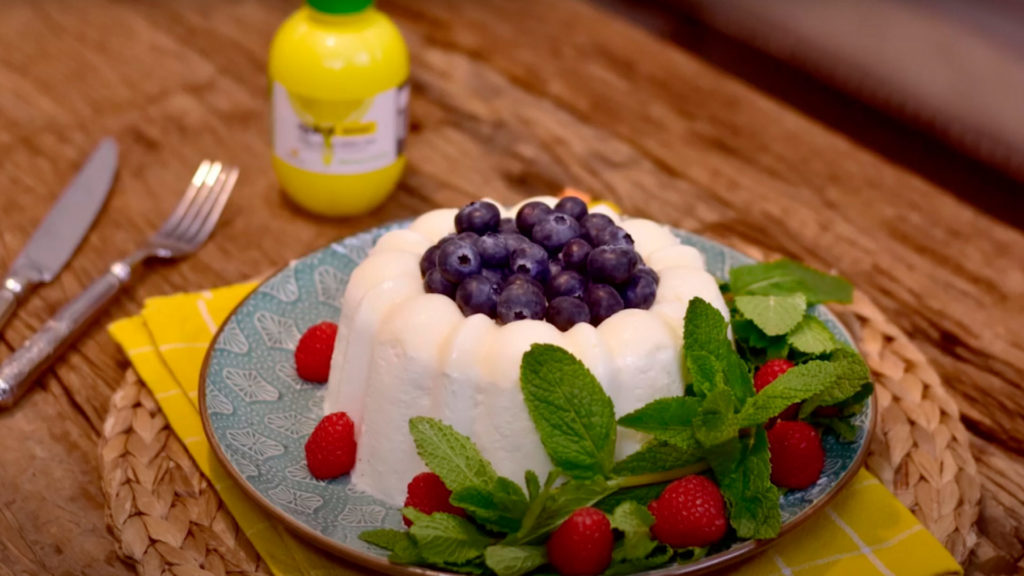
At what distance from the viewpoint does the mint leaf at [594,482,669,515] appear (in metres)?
1.10

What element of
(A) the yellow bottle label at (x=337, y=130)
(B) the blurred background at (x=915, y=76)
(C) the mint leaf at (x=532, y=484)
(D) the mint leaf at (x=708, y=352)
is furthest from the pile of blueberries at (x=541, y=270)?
(B) the blurred background at (x=915, y=76)

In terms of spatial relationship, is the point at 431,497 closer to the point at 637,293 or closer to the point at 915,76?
the point at 637,293

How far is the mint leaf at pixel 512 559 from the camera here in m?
1.00

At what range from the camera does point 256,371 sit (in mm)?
1347

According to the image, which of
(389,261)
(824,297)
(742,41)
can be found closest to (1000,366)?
(824,297)

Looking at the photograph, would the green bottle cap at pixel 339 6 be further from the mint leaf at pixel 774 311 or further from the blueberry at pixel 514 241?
the mint leaf at pixel 774 311

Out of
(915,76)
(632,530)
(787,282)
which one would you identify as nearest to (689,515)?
(632,530)

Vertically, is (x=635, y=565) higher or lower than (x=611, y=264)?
lower

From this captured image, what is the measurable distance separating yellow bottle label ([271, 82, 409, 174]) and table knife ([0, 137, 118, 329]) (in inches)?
12.7

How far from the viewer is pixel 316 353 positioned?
1354 millimetres

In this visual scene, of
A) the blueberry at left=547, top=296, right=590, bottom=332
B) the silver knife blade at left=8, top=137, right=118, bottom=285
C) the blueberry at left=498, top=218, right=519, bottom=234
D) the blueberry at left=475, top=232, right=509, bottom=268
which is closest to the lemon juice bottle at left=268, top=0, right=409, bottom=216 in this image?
the silver knife blade at left=8, top=137, right=118, bottom=285

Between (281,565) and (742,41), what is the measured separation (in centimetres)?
246

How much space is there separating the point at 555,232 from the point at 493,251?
3.4 inches

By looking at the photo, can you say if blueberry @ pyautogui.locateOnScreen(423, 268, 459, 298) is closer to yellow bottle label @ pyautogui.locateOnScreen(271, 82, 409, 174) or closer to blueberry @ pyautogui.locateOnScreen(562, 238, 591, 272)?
blueberry @ pyautogui.locateOnScreen(562, 238, 591, 272)
